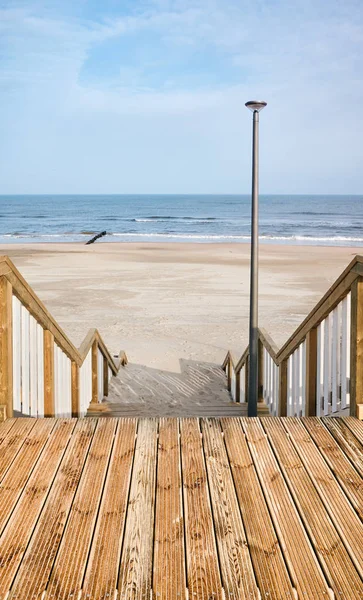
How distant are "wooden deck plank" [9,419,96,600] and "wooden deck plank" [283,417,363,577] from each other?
46.6 inches

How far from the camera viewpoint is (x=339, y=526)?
2.54 metres

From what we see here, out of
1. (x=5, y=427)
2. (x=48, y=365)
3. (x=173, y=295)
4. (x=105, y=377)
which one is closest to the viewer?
(x=5, y=427)

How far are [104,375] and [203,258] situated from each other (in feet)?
60.6

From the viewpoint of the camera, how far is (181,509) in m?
2.68

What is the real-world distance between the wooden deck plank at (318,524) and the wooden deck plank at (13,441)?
1441mm

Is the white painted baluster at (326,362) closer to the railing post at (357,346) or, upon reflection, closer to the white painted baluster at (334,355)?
the white painted baluster at (334,355)

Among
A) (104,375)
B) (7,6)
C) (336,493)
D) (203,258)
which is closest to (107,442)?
(336,493)

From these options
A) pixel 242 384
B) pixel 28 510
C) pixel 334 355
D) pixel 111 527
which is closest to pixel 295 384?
pixel 334 355

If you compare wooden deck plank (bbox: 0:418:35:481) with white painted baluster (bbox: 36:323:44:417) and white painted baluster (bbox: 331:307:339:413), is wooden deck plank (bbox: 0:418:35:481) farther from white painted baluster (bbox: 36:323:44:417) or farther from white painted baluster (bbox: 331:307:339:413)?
white painted baluster (bbox: 331:307:339:413)

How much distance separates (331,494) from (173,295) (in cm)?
1308

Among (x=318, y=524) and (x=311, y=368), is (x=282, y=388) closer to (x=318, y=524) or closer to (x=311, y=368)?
(x=311, y=368)

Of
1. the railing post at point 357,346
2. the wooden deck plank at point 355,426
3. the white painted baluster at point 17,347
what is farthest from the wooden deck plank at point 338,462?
the white painted baluster at point 17,347

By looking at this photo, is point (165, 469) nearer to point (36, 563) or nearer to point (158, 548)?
point (158, 548)

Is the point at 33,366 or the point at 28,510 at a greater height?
the point at 33,366
